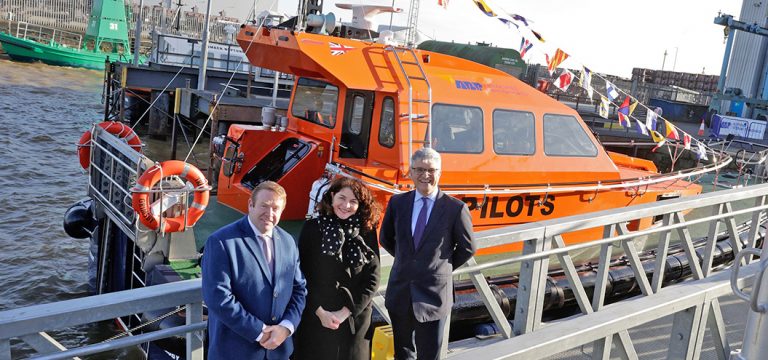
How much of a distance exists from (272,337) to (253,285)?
0.25 m

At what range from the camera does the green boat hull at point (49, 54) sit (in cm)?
4325

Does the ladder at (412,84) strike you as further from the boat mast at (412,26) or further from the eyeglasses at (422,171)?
the eyeglasses at (422,171)

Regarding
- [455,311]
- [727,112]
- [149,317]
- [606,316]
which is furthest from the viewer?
[727,112]

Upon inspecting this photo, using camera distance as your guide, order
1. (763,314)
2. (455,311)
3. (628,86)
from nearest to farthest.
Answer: (763,314)
(455,311)
(628,86)

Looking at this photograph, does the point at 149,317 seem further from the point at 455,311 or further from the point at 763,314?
the point at 763,314

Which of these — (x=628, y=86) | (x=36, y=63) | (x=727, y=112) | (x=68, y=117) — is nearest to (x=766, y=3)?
(x=727, y=112)

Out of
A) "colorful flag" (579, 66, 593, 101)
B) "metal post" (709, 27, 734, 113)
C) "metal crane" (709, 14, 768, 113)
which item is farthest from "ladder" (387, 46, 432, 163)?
"metal post" (709, 27, 734, 113)

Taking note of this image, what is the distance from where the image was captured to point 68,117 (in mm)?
26031

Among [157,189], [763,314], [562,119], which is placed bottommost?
[157,189]

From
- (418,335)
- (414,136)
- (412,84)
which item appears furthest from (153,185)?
(418,335)

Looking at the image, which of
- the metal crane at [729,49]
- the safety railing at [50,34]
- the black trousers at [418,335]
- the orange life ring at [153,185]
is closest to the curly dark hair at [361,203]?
the black trousers at [418,335]

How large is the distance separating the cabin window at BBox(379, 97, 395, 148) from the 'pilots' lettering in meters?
1.08

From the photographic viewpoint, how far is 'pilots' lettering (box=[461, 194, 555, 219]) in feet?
Result: 26.0

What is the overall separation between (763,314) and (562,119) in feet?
18.0
